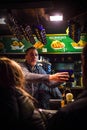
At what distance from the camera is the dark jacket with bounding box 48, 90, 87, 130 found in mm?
1512

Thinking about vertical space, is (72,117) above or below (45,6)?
below

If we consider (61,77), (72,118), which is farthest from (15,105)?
(61,77)

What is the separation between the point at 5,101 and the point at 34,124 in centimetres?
39

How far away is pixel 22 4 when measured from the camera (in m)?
5.11

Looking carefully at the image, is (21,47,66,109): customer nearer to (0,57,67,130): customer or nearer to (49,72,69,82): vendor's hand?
(49,72,69,82): vendor's hand

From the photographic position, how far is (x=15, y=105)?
8.41ft

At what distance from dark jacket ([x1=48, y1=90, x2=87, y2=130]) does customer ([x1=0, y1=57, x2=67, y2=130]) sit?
1.04m

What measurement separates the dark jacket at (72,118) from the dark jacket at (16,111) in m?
1.03

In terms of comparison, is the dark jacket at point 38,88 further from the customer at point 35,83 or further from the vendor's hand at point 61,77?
the vendor's hand at point 61,77

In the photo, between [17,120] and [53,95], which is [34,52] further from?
[17,120]

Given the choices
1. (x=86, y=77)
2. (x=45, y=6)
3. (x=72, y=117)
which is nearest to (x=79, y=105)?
(x=72, y=117)

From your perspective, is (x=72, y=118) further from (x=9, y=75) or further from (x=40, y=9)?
(x=40, y=9)

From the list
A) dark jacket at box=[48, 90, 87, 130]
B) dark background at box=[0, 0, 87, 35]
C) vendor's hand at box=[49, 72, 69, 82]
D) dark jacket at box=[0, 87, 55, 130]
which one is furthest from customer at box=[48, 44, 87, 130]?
dark background at box=[0, 0, 87, 35]

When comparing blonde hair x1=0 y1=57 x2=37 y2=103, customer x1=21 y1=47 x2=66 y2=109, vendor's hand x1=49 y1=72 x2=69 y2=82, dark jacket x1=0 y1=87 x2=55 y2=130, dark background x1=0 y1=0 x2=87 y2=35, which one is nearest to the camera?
dark jacket x1=0 y1=87 x2=55 y2=130
